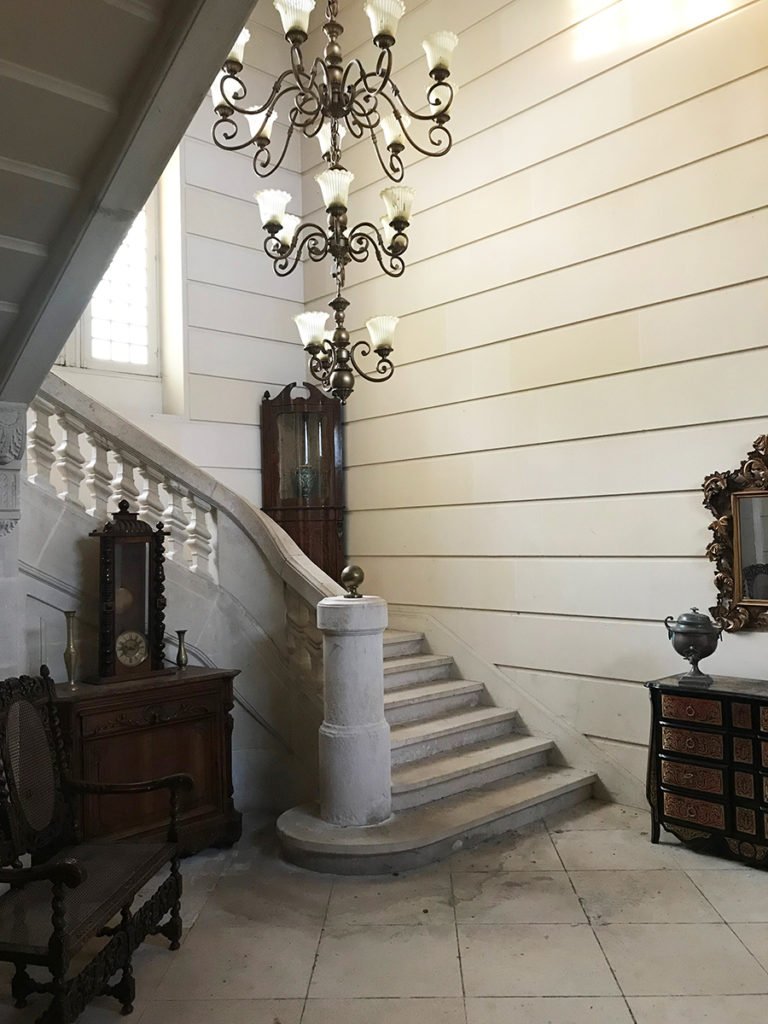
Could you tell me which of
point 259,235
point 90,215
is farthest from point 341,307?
point 259,235

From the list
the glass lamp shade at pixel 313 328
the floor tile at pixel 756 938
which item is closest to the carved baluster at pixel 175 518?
the glass lamp shade at pixel 313 328

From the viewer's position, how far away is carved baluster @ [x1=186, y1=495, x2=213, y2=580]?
4.53 metres

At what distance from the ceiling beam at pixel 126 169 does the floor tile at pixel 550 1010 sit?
2.64m

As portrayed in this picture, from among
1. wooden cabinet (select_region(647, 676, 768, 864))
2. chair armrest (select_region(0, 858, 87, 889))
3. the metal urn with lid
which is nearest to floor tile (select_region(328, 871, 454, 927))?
wooden cabinet (select_region(647, 676, 768, 864))

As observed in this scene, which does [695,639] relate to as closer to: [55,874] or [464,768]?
[464,768]

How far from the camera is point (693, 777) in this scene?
3.80 metres

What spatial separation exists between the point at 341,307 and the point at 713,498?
2128 millimetres

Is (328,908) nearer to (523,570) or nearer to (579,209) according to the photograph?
(523,570)

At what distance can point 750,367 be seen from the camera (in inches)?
161

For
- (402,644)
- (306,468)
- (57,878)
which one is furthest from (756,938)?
(306,468)

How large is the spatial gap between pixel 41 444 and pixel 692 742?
345cm

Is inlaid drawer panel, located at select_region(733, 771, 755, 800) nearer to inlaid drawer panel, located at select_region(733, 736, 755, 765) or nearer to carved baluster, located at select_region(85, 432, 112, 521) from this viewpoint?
inlaid drawer panel, located at select_region(733, 736, 755, 765)

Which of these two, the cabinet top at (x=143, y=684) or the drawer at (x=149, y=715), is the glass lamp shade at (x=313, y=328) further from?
the drawer at (x=149, y=715)

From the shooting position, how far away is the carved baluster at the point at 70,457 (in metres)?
4.07
